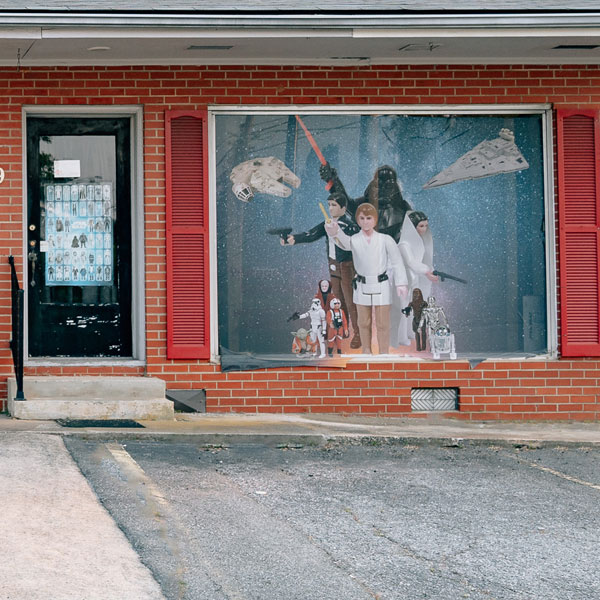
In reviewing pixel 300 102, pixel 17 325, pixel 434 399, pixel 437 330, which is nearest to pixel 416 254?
pixel 437 330

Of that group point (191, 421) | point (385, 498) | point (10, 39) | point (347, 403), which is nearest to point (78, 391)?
point (191, 421)

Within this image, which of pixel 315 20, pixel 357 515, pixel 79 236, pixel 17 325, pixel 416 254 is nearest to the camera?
pixel 357 515

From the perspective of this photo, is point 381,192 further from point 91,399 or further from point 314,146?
point 91,399

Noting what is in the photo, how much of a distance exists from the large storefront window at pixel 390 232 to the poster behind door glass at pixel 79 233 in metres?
1.17

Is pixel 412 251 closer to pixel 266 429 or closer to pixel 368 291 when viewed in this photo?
pixel 368 291

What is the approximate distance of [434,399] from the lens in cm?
1023

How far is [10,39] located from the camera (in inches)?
353

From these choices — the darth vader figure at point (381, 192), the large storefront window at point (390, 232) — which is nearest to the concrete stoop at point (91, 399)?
the large storefront window at point (390, 232)

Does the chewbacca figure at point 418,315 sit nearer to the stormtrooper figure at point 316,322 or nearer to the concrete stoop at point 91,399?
the stormtrooper figure at point 316,322

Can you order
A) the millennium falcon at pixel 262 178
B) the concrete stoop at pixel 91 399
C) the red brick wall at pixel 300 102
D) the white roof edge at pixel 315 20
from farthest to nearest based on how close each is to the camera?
the millennium falcon at pixel 262 178
the red brick wall at pixel 300 102
the concrete stoop at pixel 91 399
the white roof edge at pixel 315 20

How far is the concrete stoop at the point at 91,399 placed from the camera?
9141mm

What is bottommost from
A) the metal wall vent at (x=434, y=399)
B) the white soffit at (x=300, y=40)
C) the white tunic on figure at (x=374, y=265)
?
the metal wall vent at (x=434, y=399)

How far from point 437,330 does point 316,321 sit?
1.19 m

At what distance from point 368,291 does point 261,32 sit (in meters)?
2.72
